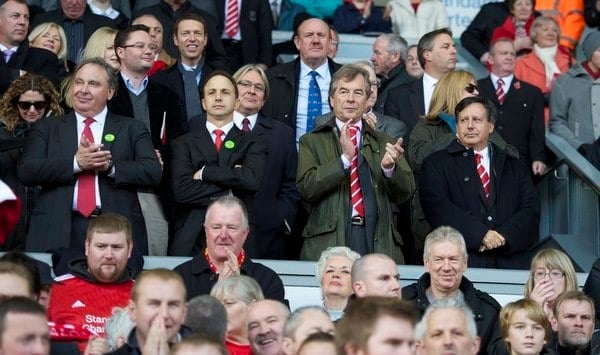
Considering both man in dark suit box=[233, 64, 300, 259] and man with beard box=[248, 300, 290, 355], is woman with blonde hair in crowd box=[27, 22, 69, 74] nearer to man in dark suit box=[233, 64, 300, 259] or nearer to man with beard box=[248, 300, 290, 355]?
man in dark suit box=[233, 64, 300, 259]

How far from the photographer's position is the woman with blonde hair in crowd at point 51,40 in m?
16.4

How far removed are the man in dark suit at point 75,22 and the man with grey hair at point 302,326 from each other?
7.27 meters

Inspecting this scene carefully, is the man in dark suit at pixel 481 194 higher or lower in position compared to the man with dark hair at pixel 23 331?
higher

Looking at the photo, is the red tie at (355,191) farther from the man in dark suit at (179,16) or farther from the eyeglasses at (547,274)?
the man in dark suit at (179,16)

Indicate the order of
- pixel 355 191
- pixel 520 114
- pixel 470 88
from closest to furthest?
pixel 355 191
pixel 470 88
pixel 520 114

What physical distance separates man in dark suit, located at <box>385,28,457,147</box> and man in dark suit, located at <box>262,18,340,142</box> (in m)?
0.60

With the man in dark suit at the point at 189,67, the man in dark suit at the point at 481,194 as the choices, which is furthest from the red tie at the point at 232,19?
the man in dark suit at the point at 481,194

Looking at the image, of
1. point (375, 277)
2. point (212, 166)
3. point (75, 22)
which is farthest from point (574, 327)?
point (75, 22)

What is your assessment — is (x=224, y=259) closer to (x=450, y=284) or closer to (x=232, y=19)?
(x=450, y=284)

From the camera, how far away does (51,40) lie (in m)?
16.4

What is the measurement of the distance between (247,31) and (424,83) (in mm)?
2989

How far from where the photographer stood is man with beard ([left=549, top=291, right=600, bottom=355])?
41.8 ft

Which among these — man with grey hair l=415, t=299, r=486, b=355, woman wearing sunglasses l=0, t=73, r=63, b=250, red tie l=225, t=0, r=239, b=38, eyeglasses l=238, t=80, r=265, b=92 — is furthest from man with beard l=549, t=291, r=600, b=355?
red tie l=225, t=0, r=239, b=38

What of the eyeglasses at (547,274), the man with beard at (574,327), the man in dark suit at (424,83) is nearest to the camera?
the man with beard at (574,327)
